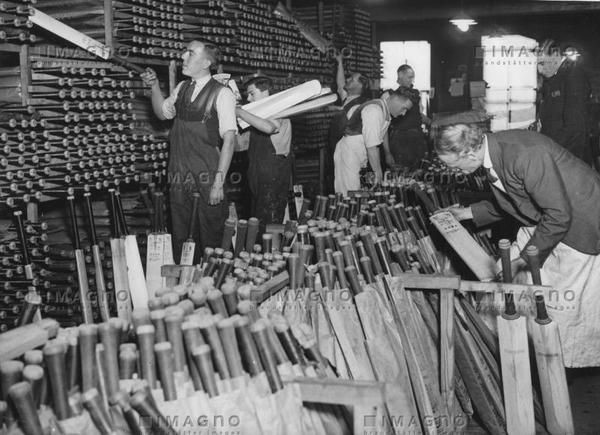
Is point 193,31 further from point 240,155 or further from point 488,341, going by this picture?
point 488,341

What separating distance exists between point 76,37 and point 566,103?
6.45 metres

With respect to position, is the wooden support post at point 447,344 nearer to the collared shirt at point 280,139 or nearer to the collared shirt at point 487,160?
the collared shirt at point 487,160

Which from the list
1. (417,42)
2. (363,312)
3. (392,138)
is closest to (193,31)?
(392,138)

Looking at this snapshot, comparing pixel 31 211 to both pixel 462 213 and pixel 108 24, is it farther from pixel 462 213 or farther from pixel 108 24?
pixel 462 213

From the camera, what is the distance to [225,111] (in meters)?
5.41

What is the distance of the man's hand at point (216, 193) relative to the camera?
212 inches

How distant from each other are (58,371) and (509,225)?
15.8 feet

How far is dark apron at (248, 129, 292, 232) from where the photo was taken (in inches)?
269

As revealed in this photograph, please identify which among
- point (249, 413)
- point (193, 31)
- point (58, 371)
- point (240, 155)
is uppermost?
point (193, 31)

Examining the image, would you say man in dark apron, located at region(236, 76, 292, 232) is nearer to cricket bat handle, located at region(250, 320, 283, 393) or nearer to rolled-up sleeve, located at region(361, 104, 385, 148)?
rolled-up sleeve, located at region(361, 104, 385, 148)

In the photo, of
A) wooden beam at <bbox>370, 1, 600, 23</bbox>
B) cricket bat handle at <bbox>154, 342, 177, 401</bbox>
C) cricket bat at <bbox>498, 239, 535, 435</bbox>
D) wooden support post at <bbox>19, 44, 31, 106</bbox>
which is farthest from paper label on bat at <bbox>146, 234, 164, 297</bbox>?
wooden beam at <bbox>370, 1, 600, 23</bbox>

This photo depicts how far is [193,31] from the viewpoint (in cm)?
686

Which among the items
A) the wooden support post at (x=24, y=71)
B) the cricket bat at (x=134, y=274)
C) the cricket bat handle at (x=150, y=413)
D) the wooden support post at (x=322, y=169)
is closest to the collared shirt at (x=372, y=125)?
the cricket bat at (x=134, y=274)

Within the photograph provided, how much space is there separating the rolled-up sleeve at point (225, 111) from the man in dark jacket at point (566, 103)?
5.31m
